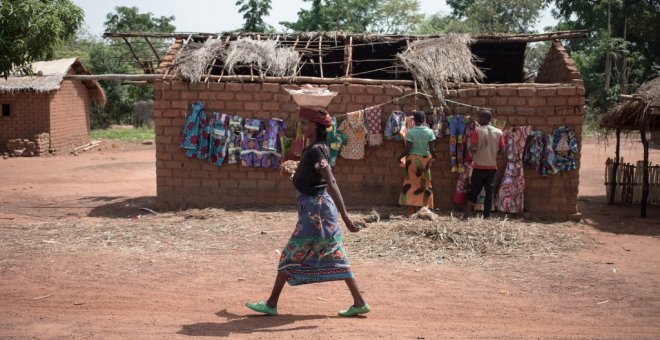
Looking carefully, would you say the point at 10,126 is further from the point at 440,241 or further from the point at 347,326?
the point at 347,326

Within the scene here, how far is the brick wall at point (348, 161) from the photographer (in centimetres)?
953

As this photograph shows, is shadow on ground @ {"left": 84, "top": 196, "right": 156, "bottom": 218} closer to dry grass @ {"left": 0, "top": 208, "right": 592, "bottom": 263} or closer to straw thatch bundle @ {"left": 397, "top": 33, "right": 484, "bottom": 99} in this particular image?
dry grass @ {"left": 0, "top": 208, "right": 592, "bottom": 263}

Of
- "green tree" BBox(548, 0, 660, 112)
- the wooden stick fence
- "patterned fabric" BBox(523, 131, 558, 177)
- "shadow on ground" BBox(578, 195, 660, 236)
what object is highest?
"green tree" BBox(548, 0, 660, 112)

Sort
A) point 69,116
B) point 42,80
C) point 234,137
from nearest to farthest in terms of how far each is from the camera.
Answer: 1. point 234,137
2. point 42,80
3. point 69,116

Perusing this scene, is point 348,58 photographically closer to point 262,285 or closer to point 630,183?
point 262,285

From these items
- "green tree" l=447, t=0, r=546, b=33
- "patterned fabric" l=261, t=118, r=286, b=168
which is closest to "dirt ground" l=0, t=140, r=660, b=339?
"patterned fabric" l=261, t=118, r=286, b=168

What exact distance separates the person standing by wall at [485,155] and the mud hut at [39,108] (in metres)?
13.6

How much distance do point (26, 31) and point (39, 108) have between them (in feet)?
42.3

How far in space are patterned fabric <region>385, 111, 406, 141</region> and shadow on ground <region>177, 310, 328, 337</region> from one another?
16.0ft

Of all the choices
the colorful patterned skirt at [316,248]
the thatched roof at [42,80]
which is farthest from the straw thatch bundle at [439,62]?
the thatched roof at [42,80]

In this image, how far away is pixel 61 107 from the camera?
798 inches

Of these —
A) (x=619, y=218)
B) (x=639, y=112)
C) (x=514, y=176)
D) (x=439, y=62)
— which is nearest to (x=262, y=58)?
(x=439, y=62)

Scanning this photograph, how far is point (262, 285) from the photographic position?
6.07 m

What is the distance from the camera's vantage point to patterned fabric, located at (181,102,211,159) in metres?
9.84
